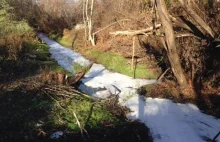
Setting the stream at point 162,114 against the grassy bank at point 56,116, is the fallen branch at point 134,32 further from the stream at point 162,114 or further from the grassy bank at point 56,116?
the grassy bank at point 56,116

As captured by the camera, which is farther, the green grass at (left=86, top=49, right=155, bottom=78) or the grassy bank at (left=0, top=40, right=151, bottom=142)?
the green grass at (left=86, top=49, right=155, bottom=78)

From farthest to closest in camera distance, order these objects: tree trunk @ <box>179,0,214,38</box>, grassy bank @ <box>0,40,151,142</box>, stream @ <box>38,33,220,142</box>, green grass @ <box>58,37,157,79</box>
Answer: green grass @ <box>58,37,157,79</box> < tree trunk @ <box>179,0,214,38</box> < stream @ <box>38,33,220,142</box> < grassy bank @ <box>0,40,151,142</box>

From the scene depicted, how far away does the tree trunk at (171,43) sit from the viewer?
1216 centimetres

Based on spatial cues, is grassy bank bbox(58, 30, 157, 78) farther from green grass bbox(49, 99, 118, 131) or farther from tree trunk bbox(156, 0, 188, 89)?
green grass bbox(49, 99, 118, 131)

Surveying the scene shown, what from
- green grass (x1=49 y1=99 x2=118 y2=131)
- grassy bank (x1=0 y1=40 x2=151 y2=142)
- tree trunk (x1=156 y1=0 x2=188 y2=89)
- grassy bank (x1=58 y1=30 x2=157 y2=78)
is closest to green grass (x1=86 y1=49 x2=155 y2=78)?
grassy bank (x1=58 y1=30 x2=157 y2=78)

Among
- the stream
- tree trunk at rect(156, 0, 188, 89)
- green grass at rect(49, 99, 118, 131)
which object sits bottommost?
the stream

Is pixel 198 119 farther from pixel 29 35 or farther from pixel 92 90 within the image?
pixel 29 35

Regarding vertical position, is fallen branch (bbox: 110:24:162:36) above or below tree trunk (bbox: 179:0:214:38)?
below

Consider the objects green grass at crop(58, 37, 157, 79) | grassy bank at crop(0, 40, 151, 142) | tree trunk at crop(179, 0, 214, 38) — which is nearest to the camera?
grassy bank at crop(0, 40, 151, 142)

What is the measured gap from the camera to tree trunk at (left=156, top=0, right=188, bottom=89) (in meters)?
12.2

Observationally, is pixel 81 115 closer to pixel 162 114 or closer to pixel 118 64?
pixel 162 114

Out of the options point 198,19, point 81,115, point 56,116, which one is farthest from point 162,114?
point 56,116

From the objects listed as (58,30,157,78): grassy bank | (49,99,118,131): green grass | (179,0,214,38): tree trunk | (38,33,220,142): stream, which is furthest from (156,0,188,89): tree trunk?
(49,99,118,131): green grass

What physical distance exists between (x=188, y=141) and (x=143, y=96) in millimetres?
3807
